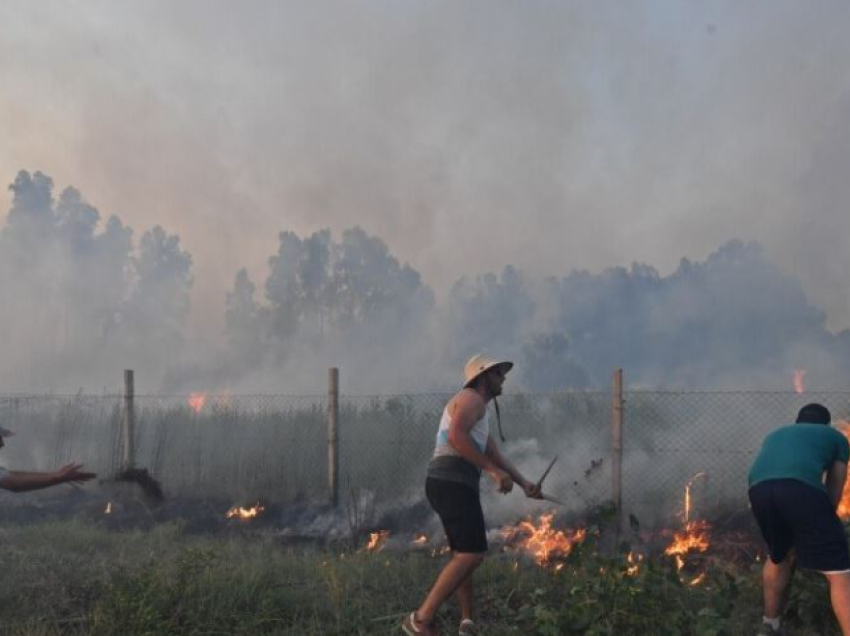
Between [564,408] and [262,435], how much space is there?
16.3ft

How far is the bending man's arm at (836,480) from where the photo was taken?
5.15 m

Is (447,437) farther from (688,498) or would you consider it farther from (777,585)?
(688,498)

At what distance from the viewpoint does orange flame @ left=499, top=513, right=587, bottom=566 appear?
25.6 feet

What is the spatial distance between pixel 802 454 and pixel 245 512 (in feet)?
24.5

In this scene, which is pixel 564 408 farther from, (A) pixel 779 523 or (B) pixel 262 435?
(A) pixel 779 523

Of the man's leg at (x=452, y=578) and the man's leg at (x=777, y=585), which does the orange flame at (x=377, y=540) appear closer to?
the man's leg at (x=452, y=578)

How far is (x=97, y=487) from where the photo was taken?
12250 millimetres

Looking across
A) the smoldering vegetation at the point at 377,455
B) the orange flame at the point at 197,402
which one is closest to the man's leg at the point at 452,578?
the smoldering vegetation at the point at 377,455

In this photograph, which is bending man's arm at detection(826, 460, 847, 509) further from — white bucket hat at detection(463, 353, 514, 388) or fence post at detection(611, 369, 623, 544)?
fence post at detection(611, 369, 623, 544)

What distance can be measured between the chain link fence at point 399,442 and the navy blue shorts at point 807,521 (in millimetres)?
3429

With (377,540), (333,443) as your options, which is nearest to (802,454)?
(377,540)

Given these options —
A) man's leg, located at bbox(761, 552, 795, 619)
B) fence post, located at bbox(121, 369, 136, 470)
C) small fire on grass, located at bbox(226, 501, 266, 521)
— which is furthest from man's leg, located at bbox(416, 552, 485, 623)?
fence post, located at bbox(121, 369, 136, 470)

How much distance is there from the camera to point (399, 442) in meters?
11.0

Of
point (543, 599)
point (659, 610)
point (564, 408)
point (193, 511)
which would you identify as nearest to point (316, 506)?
point (193, 511)
